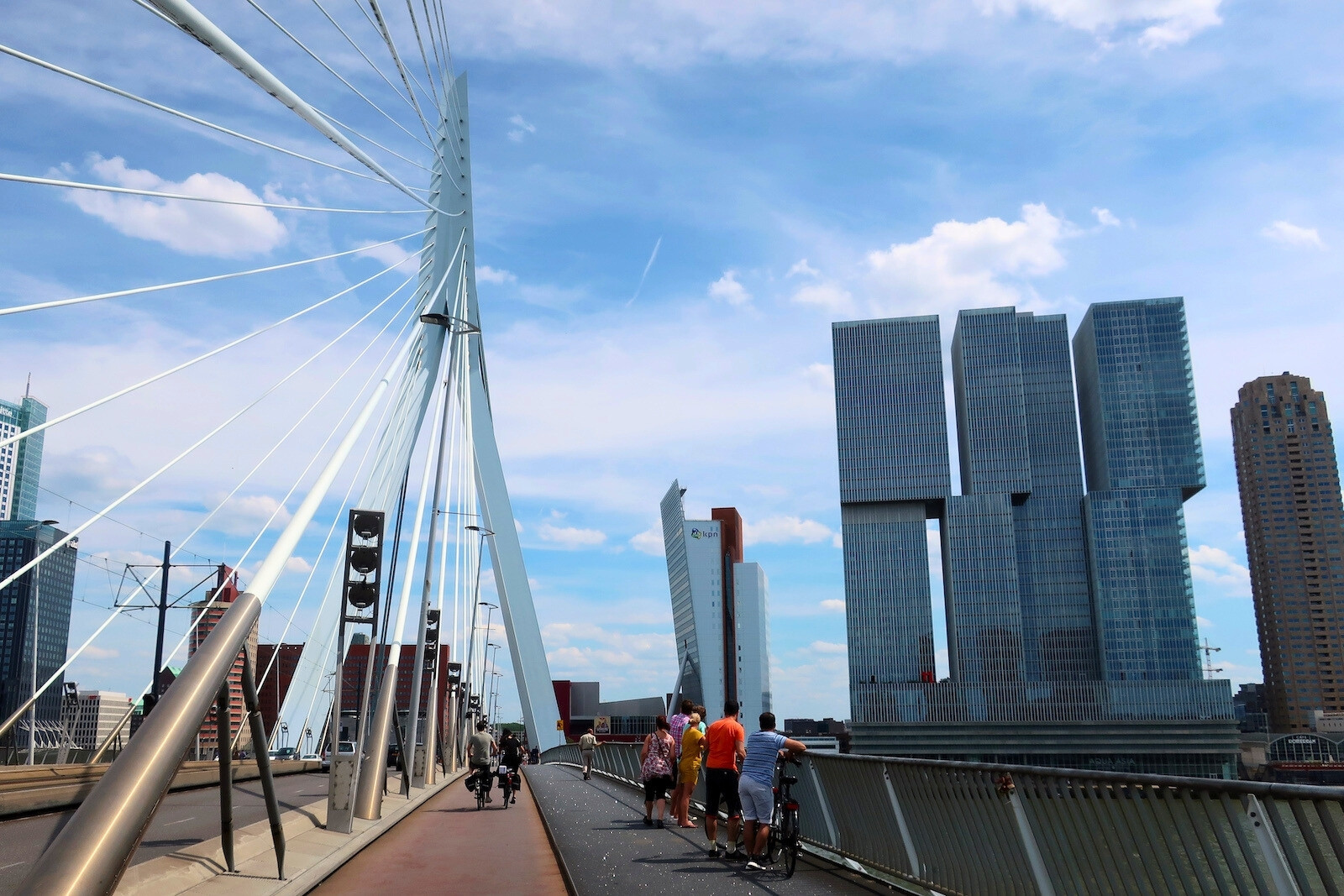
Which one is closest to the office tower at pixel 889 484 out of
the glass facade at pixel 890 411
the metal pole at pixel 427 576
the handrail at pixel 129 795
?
the glass facade at pixel 890 411

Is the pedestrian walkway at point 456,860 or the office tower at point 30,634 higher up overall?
the office tower at point 30,634

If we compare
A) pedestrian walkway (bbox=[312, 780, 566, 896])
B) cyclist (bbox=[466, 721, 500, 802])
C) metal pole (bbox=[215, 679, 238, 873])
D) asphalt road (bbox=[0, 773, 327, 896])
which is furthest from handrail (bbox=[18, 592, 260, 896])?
cyclist (bbox=[466, 721, 500, 802])

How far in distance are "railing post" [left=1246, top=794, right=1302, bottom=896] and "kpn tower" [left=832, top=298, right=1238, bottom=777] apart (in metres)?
134

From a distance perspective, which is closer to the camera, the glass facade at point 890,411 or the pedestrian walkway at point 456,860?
the pedestrian walkway at point 456,860

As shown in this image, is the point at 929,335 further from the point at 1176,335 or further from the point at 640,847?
the point at 640,847

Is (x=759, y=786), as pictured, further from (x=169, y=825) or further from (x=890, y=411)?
(x=890, y=411)

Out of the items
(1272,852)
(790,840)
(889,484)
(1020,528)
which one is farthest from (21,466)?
(1020,528)

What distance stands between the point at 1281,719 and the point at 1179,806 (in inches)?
Answer: 8055

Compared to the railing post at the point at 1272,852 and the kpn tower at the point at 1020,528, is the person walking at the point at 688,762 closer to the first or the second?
the railing post at the point at 1272,852

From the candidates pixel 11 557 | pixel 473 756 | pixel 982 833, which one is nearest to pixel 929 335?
pixel 11 557

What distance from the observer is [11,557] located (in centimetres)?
4109

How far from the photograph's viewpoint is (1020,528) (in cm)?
15212

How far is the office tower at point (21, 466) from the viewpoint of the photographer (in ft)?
155

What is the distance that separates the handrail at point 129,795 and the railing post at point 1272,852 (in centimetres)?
501
